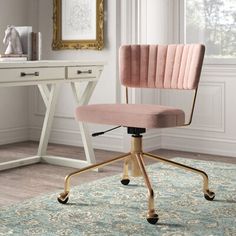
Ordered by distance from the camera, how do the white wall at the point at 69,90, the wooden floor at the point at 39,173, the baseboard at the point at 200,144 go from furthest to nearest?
1. the white wall at the point at 69,90
2. the baseboard at the point at 200,144
3. the wooden floor at the point at 39,173

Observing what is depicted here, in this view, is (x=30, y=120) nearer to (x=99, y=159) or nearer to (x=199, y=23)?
(x=99, y=159)

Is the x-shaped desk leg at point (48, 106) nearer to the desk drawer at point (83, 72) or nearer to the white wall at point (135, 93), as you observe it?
the desk drawer at point (83, 72)

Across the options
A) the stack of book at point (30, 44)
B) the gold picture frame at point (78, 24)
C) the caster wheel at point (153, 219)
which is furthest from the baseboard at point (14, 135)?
the caster wheel at point (153, 219)

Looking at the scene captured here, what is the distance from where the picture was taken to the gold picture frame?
445 centimetres

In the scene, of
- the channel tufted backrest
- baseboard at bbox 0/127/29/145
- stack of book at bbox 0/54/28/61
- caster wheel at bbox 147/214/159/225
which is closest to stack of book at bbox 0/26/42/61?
A: stack of book at bbox 0/54/28/61

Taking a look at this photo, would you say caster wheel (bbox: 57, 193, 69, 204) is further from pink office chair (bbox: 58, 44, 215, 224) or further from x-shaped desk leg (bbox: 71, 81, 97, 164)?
x-shaped desk leg (bbox: 71, 81, 97, 164)

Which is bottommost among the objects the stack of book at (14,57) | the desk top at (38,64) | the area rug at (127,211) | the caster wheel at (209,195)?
the area rug at (127,211)

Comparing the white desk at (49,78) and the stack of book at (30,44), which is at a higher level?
the stack of book at (30,44)

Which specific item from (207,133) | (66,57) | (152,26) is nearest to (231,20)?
(152,26)

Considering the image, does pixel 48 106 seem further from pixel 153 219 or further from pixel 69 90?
pixel 153 219

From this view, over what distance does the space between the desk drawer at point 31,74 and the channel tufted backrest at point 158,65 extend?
583mm

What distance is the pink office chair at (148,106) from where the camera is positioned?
8.24ft

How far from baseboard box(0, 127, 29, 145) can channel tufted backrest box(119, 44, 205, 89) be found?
2065 millimetres

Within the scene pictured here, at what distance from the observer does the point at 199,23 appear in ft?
14.5
